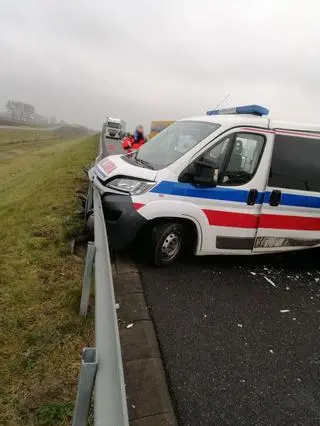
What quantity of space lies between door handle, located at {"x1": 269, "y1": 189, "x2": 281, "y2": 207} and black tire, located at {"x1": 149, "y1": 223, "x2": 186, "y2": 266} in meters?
1.32

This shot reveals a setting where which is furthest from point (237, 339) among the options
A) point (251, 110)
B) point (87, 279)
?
point (251, 110)

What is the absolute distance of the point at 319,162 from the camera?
6266 mm

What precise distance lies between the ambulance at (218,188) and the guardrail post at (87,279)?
1520 mm

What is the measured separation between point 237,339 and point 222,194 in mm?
2049

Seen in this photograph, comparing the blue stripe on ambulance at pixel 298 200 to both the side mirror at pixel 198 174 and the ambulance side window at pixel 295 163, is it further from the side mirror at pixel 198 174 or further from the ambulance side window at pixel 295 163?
the side mirror at pixel 198 174

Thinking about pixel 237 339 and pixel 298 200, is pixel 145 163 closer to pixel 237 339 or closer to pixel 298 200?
pixel 298 200

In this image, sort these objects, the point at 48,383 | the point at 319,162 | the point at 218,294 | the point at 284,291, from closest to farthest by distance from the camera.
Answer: the point at 48,383 → the point at 218,294 → the point at 284,291 → the point at 319,162

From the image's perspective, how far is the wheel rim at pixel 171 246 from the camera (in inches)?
221

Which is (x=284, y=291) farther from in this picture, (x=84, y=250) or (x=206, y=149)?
(x=84, y=250)

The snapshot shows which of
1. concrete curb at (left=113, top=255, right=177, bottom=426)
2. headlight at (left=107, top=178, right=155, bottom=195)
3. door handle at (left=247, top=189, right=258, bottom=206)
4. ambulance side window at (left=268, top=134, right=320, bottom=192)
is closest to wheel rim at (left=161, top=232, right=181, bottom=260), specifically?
concrete curb at (left=113, top=255, right=177, bottom=426)

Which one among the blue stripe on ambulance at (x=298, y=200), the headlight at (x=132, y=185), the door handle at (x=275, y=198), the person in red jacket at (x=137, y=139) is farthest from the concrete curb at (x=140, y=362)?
the person in red jacket at (x=137, y=139)

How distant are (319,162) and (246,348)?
3.36 metres

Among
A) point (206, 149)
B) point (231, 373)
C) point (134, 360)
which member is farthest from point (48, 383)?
point (206, 149)

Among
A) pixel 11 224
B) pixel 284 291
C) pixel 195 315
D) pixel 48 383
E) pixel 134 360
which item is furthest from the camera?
pixel 11 224
